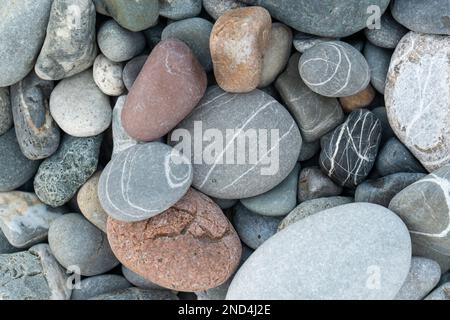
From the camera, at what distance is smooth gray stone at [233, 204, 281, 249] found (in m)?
1.92

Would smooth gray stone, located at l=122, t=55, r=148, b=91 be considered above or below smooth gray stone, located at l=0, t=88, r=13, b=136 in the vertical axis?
above

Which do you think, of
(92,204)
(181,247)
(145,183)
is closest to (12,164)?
(92,204)

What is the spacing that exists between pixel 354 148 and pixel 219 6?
28.6 inches

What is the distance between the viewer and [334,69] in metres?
1.70

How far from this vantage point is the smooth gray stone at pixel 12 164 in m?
1.93

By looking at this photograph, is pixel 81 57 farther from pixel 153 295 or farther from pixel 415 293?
pixel 415 293

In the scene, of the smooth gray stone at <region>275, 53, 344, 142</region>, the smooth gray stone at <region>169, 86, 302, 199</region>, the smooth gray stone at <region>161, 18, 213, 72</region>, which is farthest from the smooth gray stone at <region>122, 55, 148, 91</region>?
the smooth gray stone at <region>275, 53, 344, 142</region>

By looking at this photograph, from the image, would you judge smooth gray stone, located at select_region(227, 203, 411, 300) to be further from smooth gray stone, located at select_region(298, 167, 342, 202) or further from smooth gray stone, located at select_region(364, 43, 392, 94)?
smooth gray stone, located at select_region(364, 43, 392, 94)

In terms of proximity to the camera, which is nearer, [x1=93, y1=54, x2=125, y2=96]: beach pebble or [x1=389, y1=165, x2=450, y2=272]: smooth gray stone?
[x1=389, y1=165, x2=450, y2=272]: smooth gray stone

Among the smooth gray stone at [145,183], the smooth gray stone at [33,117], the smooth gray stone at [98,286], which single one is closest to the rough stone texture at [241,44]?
the smooth gray stone at [145,183]

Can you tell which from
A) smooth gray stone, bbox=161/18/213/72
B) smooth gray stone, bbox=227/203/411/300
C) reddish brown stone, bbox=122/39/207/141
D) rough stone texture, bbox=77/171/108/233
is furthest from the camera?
rough stone texture, bbox=77/171/108/233

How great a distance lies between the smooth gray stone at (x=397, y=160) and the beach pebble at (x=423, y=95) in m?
0.04

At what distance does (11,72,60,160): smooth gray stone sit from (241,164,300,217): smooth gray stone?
2.62 feet

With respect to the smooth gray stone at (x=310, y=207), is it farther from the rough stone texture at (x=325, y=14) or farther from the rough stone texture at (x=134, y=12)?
the rough stone texture at (x=134, y=12)
